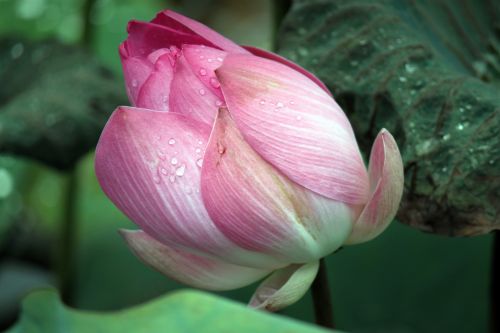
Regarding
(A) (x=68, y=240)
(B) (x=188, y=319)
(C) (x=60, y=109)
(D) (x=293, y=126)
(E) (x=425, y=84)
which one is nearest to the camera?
(B) (x=188, y=319)

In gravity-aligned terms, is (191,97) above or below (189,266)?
above

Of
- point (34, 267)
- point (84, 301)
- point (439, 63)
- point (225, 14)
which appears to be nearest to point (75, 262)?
point (84, 301)

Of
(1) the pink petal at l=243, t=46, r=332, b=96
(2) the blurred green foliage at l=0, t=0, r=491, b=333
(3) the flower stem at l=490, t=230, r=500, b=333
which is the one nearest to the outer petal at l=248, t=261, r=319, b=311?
(1) the pink petal at l=243, t=46, r=332, b=96

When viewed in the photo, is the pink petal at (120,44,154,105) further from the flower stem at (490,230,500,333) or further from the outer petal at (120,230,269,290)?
the flower stem at (490,230,500,333)

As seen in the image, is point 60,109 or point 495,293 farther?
point 60,109

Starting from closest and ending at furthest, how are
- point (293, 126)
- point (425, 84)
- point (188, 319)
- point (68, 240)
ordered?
point (188, 319) → point (293, 126) → point (425, 84) → point (68, 240)

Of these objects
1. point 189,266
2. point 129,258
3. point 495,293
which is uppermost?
point 189,266

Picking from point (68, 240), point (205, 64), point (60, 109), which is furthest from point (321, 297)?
point (68, 240)

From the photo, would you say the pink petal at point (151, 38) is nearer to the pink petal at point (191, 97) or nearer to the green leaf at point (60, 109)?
the pink petal at point (191, 97)

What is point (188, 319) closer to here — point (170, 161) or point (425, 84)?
point (170, 161)
